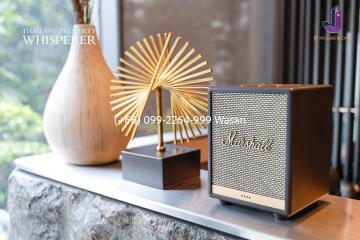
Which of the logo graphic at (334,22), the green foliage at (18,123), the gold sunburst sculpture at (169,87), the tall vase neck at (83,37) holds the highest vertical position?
the logo graphic at (334,22)

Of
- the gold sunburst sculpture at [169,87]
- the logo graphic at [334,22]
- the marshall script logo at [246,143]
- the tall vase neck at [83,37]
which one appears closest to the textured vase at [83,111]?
the tall vase neck at [83,37]

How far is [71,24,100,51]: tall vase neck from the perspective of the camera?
1.37m

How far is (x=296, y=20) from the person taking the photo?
100 inches

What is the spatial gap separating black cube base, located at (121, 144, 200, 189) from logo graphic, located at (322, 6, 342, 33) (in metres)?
1.57

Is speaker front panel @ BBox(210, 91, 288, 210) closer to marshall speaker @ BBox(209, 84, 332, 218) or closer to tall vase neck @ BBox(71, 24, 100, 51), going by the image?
marshall speaker @ BBox(209, 84, 332, 218)

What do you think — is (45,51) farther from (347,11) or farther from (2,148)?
(347,11)

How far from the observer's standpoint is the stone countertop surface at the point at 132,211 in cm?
85

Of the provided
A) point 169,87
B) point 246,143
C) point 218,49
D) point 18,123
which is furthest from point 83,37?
Answer: point 218,49

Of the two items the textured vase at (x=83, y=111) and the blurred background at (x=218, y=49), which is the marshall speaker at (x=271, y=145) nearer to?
the textured vase at (x=83, y=111)

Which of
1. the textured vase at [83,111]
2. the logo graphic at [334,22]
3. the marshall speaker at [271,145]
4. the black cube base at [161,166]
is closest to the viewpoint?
the marshall speaker at [271,145]

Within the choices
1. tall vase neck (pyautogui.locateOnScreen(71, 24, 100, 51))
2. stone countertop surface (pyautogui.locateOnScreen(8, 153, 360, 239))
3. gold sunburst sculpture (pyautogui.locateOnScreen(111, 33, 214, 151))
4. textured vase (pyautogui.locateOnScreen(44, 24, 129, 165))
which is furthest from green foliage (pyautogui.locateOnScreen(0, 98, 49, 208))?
gold sunburst sculpture (pyautogui.locateOnScreen(111, 33, 214, 151))

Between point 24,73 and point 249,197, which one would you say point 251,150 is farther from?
point 24,73

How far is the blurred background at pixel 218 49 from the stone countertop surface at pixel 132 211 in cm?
38

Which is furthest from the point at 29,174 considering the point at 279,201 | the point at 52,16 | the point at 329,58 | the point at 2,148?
the point at 329,58
